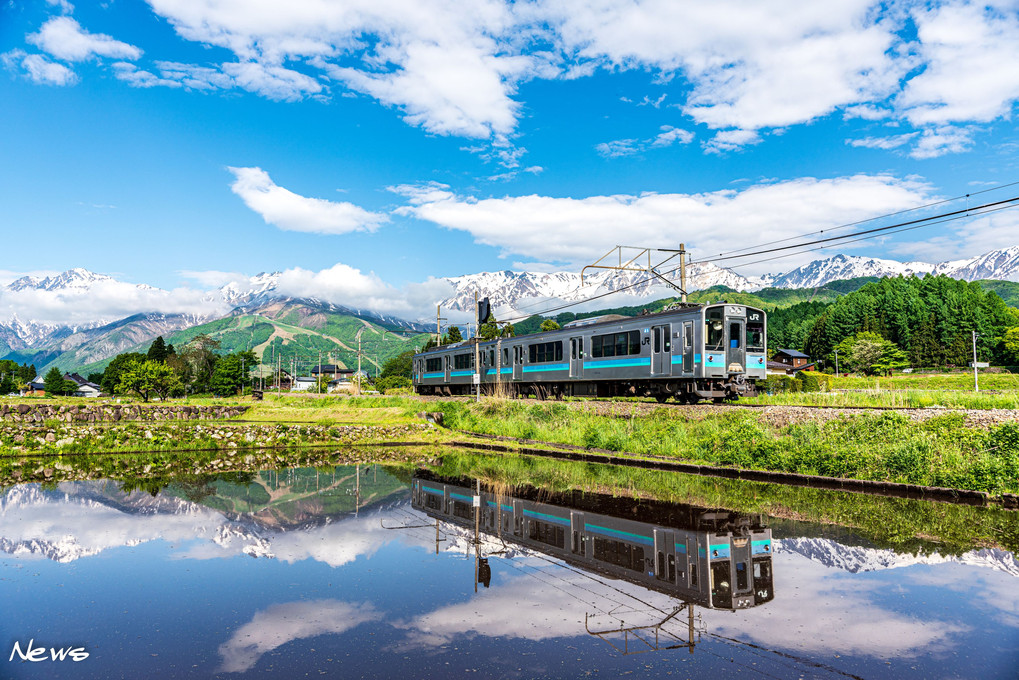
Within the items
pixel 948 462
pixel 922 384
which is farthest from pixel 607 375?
pixel 922 384

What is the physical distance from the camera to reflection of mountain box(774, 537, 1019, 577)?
8172 mm

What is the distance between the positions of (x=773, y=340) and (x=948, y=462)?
12791 centimetres

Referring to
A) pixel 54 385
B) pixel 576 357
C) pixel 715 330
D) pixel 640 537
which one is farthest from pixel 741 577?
pixel 54 385

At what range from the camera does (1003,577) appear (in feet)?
25.1

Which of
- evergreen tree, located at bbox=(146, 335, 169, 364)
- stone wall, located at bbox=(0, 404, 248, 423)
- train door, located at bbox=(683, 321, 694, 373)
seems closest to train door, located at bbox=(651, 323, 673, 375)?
train door, located at bbox=(683, 321, 694, 373)

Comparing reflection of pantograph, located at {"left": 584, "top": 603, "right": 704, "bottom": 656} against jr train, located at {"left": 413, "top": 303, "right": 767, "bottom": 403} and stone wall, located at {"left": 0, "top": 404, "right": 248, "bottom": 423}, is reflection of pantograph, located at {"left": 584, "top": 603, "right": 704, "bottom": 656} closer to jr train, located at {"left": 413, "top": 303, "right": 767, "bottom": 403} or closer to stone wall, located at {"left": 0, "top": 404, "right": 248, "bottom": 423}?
jr train, located at {"left": 413, "top": 303, "right": 767, "bottom": 403}

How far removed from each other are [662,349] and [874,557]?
14.6m

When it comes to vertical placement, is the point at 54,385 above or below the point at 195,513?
above

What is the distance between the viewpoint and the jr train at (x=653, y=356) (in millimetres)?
21719

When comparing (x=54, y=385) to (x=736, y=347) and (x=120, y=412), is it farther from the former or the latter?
(x=736, y=347)

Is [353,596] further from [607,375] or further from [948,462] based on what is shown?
[607,375]

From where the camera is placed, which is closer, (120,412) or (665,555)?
(665,555)

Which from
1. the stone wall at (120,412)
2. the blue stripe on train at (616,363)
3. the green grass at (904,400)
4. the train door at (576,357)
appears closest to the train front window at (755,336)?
the green grass at (904,400)

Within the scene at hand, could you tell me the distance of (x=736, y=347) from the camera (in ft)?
73.0
